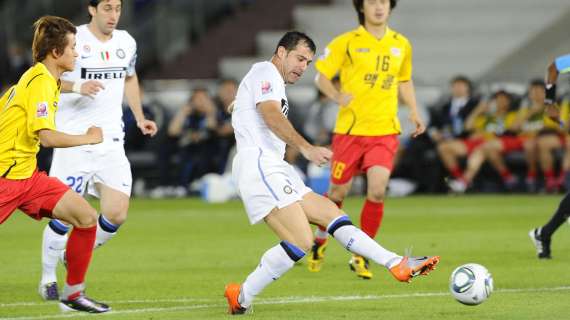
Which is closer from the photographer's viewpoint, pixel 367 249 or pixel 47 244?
pixel 367 249

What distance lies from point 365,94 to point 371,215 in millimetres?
1077

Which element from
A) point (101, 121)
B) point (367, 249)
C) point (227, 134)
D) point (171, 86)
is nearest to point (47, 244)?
point (101, 121)

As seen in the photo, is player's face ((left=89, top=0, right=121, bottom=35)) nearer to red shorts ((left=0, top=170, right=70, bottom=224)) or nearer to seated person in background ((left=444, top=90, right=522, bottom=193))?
red shorts ((left=0, top=170, right=70, bottom=224))

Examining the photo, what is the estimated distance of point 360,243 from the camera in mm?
9047

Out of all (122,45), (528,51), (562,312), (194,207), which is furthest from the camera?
(528,51)

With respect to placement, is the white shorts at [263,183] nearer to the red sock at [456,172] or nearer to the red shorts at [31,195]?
the red shorts at [31,195]

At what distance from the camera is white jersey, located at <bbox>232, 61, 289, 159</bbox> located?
9016 millimetres

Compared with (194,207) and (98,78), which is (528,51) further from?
(98,78)

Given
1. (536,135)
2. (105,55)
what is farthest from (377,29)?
(536,135)

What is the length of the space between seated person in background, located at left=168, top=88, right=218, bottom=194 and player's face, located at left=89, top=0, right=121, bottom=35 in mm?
Result: 11727

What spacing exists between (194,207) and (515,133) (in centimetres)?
548

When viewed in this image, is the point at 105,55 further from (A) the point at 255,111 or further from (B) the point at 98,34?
(A) the point at 255,111

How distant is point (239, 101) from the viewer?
30.1 feet

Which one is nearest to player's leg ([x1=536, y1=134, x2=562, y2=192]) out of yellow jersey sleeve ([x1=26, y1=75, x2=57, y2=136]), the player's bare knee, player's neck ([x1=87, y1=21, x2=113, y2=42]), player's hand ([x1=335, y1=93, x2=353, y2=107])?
player's hand ([x1=335, y1=93, x2=353, y2=107])
